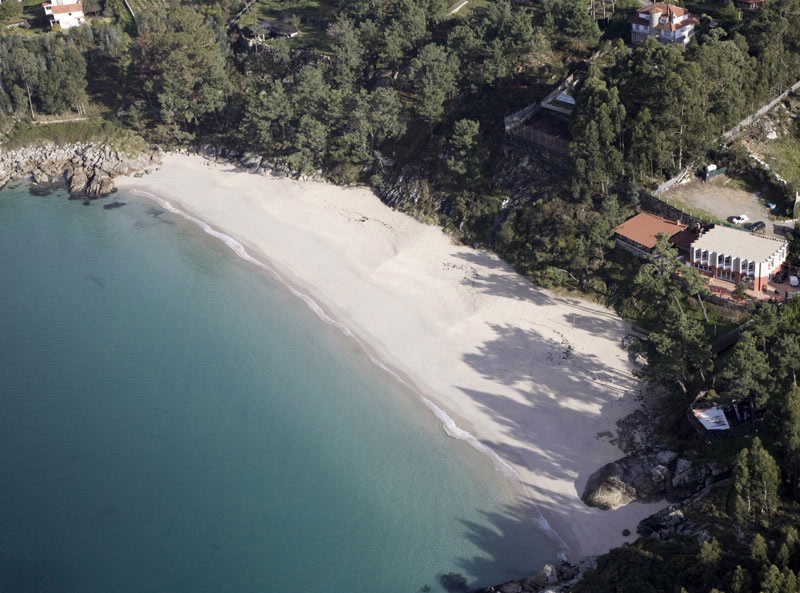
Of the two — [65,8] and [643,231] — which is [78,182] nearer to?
[65,8]

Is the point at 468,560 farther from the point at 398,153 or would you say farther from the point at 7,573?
the point at 398,153

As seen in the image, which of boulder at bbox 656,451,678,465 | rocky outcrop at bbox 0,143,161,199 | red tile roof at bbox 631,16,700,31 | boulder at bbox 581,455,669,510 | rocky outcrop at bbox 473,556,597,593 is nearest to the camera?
rocky outcrop at bbox 473,556,597,593

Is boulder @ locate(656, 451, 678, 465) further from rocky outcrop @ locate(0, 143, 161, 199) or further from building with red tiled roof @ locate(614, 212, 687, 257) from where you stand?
rocky outcrop @ locate(0, 143, 161, 199)

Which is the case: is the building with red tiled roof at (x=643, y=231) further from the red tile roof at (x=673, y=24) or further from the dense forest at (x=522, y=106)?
the red tile roof at (x=673, y=24)

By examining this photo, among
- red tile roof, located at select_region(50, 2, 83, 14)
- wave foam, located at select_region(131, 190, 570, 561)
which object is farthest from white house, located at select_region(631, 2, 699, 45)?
red tile roof, located at select_region(50, 2, 83, 14)

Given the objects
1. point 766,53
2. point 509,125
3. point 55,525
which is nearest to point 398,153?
point 509,125

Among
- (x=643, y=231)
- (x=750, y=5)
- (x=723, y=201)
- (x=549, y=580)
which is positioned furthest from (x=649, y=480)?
(x=750, y=5)

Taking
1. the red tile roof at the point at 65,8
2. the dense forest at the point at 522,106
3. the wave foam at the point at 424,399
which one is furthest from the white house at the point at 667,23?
the red tile roof at the point at 65,8
